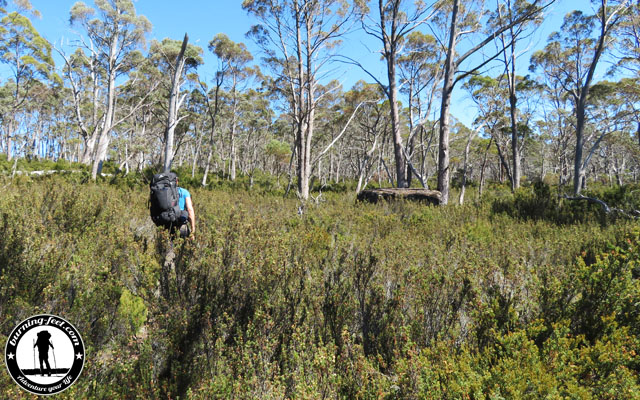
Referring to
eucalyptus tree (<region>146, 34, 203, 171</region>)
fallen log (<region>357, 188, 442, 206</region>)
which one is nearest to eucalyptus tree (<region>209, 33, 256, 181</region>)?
eucalyptus tree (<region>146, 34, 203, 171</region>)

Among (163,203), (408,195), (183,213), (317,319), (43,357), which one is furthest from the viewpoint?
(408,195)

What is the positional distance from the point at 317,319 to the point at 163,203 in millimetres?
2354

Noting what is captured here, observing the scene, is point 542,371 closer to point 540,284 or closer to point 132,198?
point 540,284

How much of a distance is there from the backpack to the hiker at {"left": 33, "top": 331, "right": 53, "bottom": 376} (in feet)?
6.33

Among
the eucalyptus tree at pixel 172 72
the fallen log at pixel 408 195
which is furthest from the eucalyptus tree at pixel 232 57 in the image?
the fallen log at pixel 408 195

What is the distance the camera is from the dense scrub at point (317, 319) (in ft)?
5.11

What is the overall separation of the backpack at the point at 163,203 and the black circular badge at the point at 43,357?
1.85m

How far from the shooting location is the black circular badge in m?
1.53

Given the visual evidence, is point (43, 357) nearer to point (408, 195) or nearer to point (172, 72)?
point (408, 195)

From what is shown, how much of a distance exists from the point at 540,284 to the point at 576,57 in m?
22.9

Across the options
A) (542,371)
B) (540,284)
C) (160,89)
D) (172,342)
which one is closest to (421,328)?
(542,371)

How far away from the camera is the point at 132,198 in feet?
22.7

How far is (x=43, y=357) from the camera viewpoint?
62.5 inches

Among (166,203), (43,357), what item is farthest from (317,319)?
(166,203)
